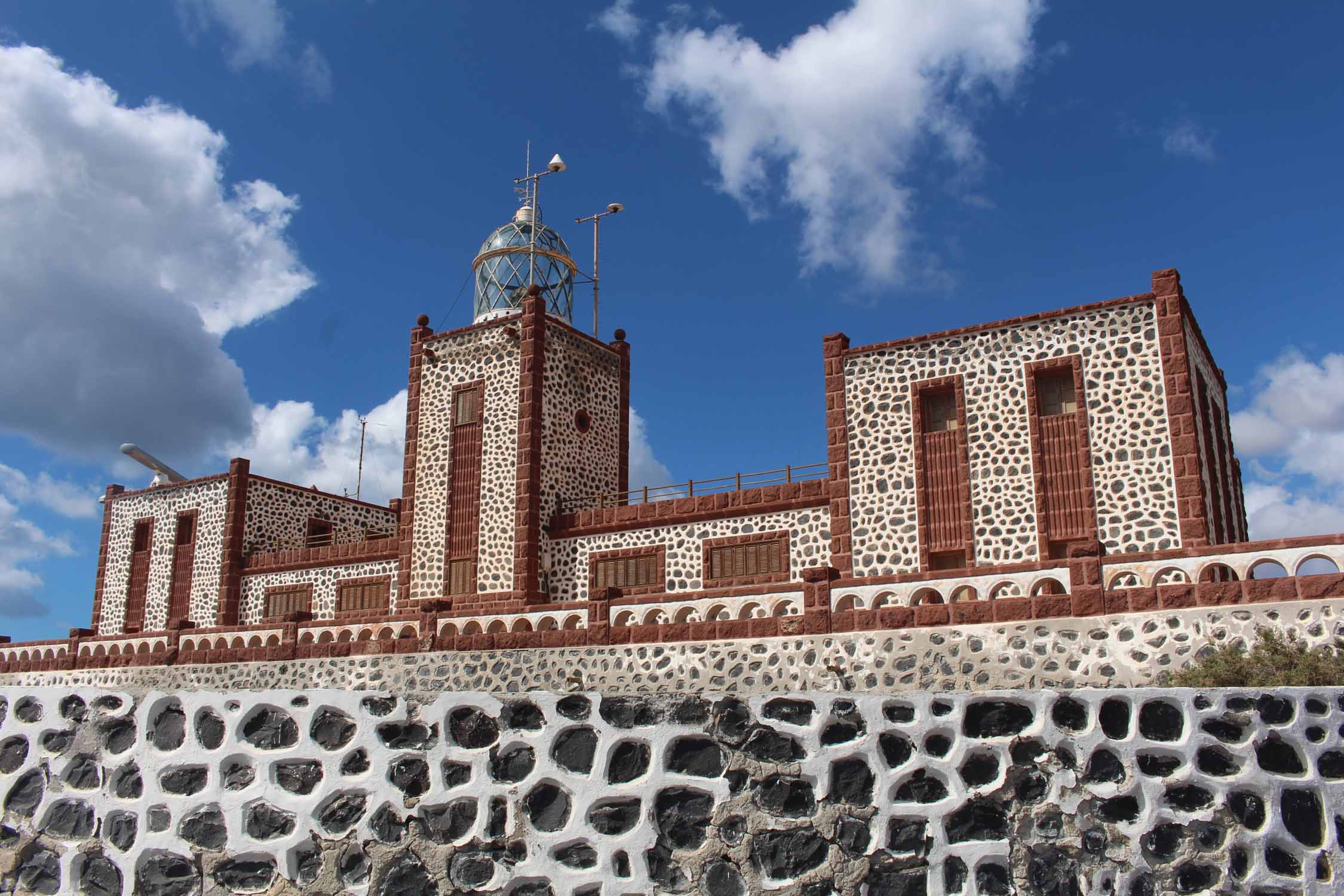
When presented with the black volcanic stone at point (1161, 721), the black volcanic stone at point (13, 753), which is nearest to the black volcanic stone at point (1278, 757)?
the black volcanic stone at point (1161, 721)

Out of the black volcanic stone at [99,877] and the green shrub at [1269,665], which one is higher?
the green shrub at [1269,665]

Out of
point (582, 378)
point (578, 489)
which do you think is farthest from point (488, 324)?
point (578, 489)

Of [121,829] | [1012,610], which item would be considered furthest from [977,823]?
[1012,610]

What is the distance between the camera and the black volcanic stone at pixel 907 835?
3904 millimetres

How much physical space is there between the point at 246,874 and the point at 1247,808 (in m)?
3.88

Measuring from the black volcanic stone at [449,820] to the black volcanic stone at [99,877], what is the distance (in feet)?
4.61

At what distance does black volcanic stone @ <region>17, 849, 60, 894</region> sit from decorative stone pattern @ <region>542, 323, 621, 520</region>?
1610 cm

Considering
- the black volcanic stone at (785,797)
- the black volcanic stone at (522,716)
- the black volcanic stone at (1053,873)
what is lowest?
the black volcanic stone at (1053,873)

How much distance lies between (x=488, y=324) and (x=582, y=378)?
7.44ft

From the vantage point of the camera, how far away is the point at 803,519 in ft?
59.7

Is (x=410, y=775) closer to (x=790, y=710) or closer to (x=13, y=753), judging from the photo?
(x=790, y=710)

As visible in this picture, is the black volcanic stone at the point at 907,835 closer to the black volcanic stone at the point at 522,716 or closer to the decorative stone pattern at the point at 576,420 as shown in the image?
the black volcanic stone at the point at 522,716

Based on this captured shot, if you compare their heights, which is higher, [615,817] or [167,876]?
[615,817]

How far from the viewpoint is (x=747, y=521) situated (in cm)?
1872
